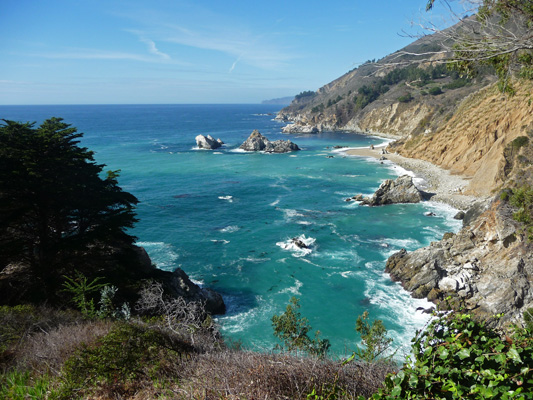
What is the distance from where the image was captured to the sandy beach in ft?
133

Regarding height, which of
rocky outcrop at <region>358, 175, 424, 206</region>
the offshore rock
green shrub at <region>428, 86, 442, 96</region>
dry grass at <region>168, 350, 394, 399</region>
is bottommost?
the offshore rock

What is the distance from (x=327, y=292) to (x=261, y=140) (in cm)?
6821

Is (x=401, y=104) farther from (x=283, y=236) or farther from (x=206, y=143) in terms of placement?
(x=283, y=236)

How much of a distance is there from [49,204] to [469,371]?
67.2ft

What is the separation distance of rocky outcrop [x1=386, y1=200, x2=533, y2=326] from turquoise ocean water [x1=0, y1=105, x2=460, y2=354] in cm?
161

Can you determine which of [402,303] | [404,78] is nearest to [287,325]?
[402,303]

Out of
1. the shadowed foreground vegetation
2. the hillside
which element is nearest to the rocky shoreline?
the shadowed foreground vegetation

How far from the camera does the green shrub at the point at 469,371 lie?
3.45m

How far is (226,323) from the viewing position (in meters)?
21.6

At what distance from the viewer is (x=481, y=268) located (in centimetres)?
2273

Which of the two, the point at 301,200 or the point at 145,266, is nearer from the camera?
the point at 145,266

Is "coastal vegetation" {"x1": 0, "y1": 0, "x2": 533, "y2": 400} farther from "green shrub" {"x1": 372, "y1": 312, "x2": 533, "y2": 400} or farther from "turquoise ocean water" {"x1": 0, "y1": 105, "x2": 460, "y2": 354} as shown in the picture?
"turquoise ocean water" {"x1": 0, "y1": 105, "x2": 460, "y2": 354}

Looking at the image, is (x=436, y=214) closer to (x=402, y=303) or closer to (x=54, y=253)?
(x=402, y=303)

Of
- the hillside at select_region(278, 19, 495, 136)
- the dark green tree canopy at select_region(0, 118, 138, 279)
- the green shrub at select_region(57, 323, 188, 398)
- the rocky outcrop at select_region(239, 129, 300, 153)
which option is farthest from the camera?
the rocky outcrop at select_region(239, 129, 300, 153)
